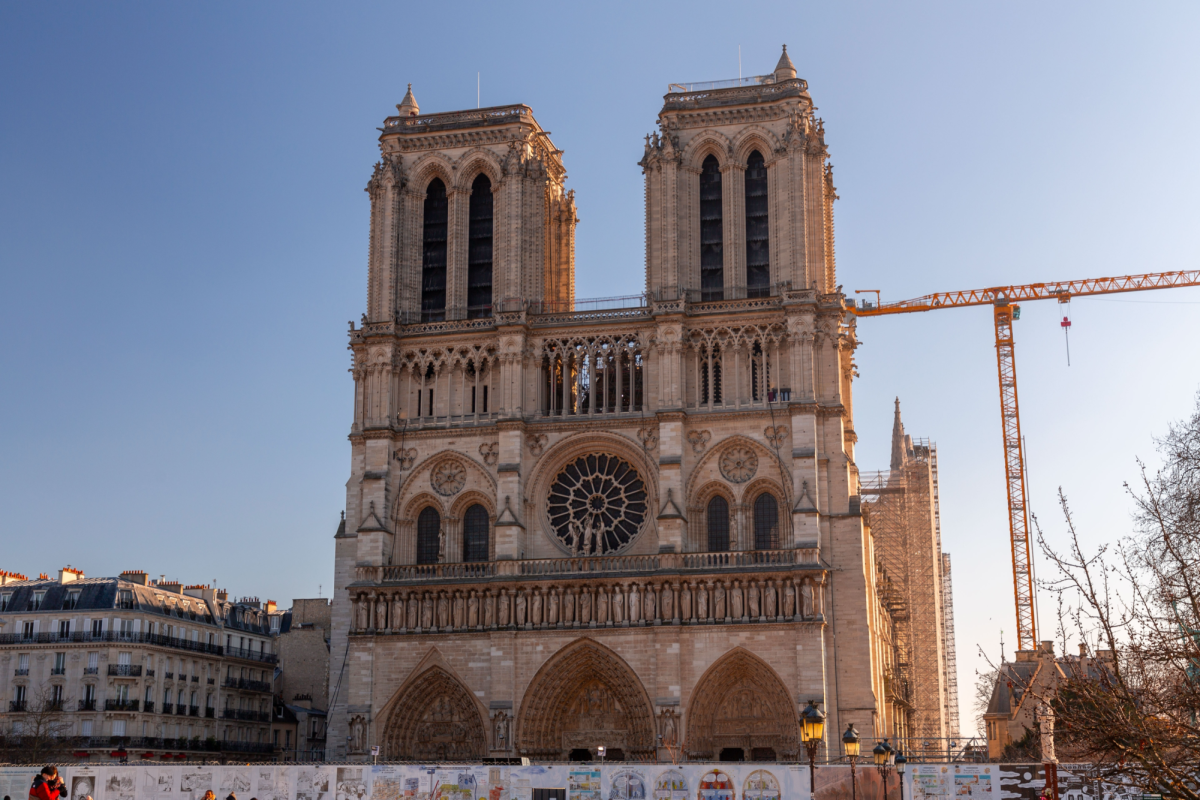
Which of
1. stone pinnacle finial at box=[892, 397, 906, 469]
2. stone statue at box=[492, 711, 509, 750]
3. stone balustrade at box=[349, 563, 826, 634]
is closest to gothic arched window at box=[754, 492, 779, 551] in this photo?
stone balustrade at box=[349, 563, 826, 634]

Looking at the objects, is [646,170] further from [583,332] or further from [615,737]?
[615,737]

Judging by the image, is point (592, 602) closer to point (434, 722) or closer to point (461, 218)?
point (434, 722)

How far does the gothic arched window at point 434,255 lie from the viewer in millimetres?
51000

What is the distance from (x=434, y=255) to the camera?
169 feet

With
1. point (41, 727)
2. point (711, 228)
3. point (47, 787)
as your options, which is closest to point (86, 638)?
point (41, 727)

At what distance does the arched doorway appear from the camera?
149 feet

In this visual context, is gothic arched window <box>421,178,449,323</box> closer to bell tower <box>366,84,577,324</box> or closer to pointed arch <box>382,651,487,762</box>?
bell tower <box>366,84,577,324</box>

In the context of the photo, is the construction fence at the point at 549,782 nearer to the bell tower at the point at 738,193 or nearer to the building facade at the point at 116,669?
the building facade at the point at 116,669

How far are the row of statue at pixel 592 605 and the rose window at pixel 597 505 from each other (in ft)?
7.75

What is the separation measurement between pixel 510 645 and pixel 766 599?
27.4 feet

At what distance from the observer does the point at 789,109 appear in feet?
159

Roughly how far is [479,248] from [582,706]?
17003 millimetres

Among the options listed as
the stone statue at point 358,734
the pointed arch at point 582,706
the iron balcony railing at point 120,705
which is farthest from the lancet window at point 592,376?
the iron balcony railing at point 120,705

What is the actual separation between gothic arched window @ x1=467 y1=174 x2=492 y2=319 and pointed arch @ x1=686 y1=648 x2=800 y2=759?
50.6ft
